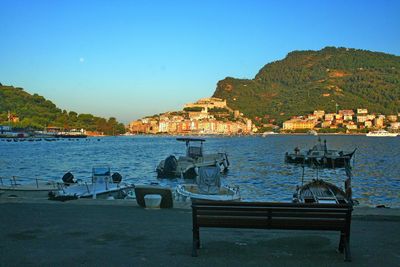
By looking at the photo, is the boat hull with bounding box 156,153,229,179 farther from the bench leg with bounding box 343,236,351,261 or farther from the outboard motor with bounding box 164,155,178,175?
the bench leg with bounding box 343,236,351,261

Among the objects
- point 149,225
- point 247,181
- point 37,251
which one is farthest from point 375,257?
point 247,181

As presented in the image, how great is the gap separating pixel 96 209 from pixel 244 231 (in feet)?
14.1

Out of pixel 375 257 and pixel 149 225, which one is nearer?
pixel 375 257

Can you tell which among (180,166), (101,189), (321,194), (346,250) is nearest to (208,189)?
(321,194)

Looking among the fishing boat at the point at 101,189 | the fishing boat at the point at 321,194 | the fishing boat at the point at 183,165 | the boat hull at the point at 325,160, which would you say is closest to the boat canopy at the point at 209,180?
the fishing boat at the point at 321,194

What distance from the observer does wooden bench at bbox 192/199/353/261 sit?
24.9 ft

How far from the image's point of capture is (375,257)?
7621 millimetres

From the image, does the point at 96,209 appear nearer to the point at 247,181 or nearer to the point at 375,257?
the point at 375,257

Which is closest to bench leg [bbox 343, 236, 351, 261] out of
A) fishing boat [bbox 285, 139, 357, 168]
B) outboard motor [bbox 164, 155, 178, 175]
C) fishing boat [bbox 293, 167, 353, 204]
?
fishing boat [bbox 293, 167, 353, 204]

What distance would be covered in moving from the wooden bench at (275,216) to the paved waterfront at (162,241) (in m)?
0.45

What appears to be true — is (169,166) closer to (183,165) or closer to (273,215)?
(183,165)

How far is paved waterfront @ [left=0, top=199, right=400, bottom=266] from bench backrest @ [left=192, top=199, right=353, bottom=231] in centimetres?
49

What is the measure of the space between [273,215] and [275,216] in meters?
0.04

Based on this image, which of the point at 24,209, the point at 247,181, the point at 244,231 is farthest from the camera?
the point at 247,181
